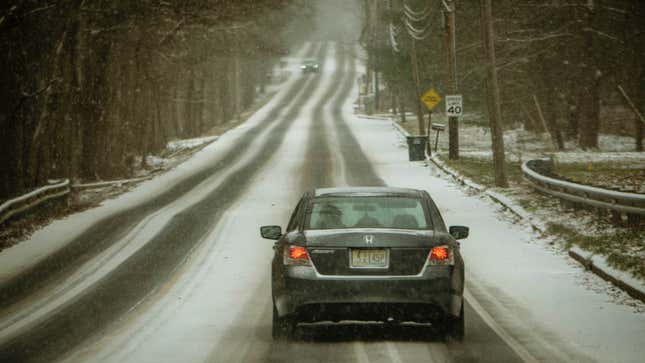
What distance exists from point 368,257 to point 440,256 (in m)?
0.66

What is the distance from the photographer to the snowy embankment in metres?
10.3

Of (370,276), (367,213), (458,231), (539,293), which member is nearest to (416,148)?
(539,293)

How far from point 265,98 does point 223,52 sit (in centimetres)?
5613

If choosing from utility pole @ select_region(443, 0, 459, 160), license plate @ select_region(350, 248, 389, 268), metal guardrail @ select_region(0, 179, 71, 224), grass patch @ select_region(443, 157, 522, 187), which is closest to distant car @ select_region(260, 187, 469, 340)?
license plate @ select_region(350, 248, 389, 268)

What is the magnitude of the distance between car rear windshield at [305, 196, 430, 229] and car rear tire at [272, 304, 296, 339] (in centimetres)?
93

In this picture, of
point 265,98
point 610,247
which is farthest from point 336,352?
point 265,98

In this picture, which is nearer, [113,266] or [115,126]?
[113,266]

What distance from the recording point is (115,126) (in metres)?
40.6

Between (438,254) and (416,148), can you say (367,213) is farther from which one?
(416,148)

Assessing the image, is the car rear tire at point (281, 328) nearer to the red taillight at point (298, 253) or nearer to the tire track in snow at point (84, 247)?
the red taillight at point (298, 253)

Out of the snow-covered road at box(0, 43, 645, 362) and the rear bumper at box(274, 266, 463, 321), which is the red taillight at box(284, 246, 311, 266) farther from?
the snow-covered road at box(0, 43, 645, 362)

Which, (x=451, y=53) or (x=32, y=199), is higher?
(x=451, y=53)

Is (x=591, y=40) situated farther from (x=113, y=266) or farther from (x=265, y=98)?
(x=265, y=98)

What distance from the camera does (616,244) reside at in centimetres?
1681
